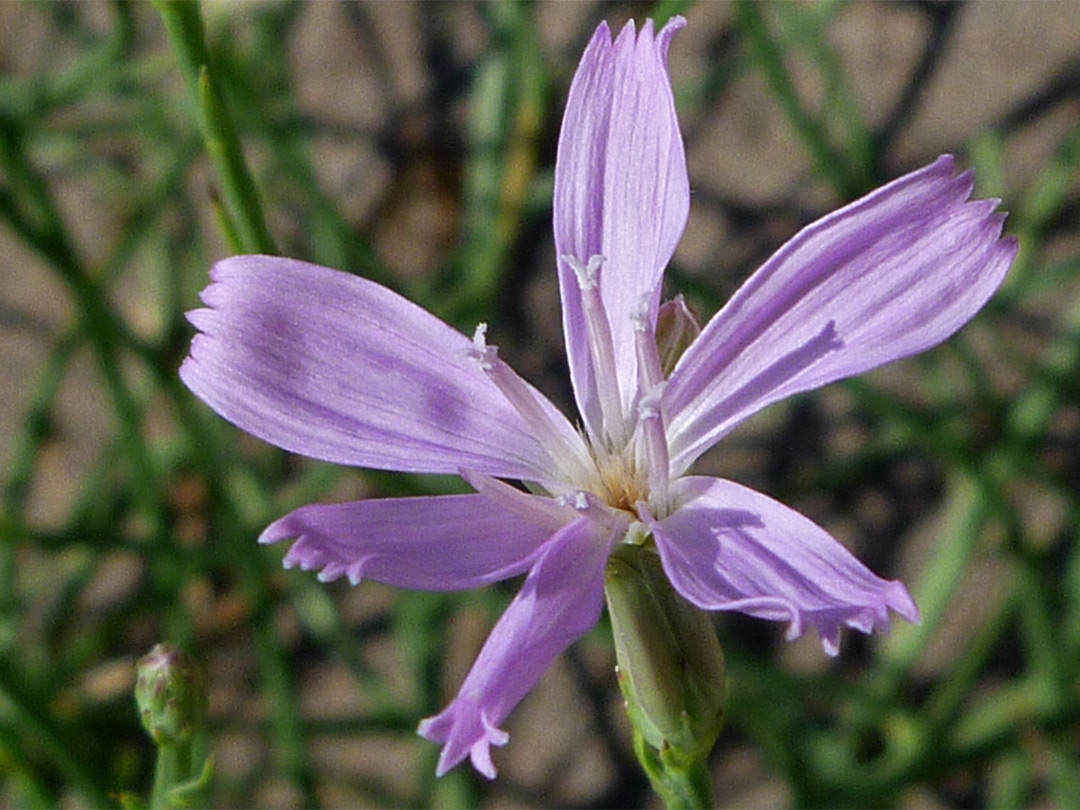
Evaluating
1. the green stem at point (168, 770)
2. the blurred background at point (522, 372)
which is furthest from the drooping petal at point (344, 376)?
the blurred background at point (522, 372)

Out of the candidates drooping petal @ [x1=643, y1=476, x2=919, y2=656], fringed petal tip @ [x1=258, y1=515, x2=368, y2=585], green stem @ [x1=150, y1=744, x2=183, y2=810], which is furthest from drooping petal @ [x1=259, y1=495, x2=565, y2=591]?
green stem @ [x1=150, y1=744, x2=183, y2=810]

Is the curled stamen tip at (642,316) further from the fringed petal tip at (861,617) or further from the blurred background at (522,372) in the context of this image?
the blurred background at (522,372)

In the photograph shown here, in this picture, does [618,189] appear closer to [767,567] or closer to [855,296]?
[855,296]

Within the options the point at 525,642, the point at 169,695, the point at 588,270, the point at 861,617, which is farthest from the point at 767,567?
the point at 169,695

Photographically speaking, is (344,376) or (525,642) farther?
(344,376)

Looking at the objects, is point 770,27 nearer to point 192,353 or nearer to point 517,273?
point 517,273

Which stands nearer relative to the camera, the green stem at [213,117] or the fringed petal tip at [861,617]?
the fringed petal tip at [861,617]

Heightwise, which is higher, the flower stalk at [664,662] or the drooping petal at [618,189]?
the drooping petal at [618,189]
